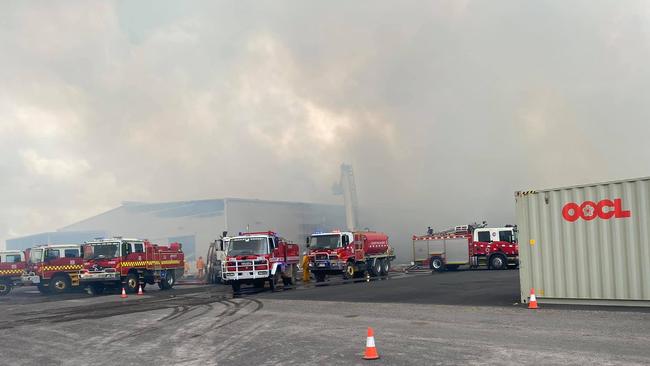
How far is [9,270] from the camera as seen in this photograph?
31.7 m

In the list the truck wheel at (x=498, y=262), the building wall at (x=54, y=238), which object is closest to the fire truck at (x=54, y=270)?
the truck wheel at (x=498, y=262)

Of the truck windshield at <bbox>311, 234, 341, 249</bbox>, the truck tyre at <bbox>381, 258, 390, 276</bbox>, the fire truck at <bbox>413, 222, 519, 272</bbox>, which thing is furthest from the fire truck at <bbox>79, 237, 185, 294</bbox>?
the fire truck at <bbox>413, 222, 519, 272</bbox>

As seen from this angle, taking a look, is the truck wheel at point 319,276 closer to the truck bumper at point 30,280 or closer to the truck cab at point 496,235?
the truck cab at point 496,235

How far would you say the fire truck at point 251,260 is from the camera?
24.5 m

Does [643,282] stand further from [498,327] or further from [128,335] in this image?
[128,335]

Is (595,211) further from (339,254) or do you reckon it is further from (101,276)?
(101,276)

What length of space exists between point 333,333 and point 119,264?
57.2 feet

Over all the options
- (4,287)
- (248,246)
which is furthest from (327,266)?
(4,287)

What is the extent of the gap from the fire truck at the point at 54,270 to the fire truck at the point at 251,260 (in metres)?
9.17

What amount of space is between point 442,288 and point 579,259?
8258 mm

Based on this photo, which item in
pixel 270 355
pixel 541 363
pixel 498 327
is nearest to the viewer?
pixel 541 363

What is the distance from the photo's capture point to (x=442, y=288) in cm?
2244

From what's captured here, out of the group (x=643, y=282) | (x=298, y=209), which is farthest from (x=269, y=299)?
(x=298, y=209)

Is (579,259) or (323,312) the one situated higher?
(579,259)
